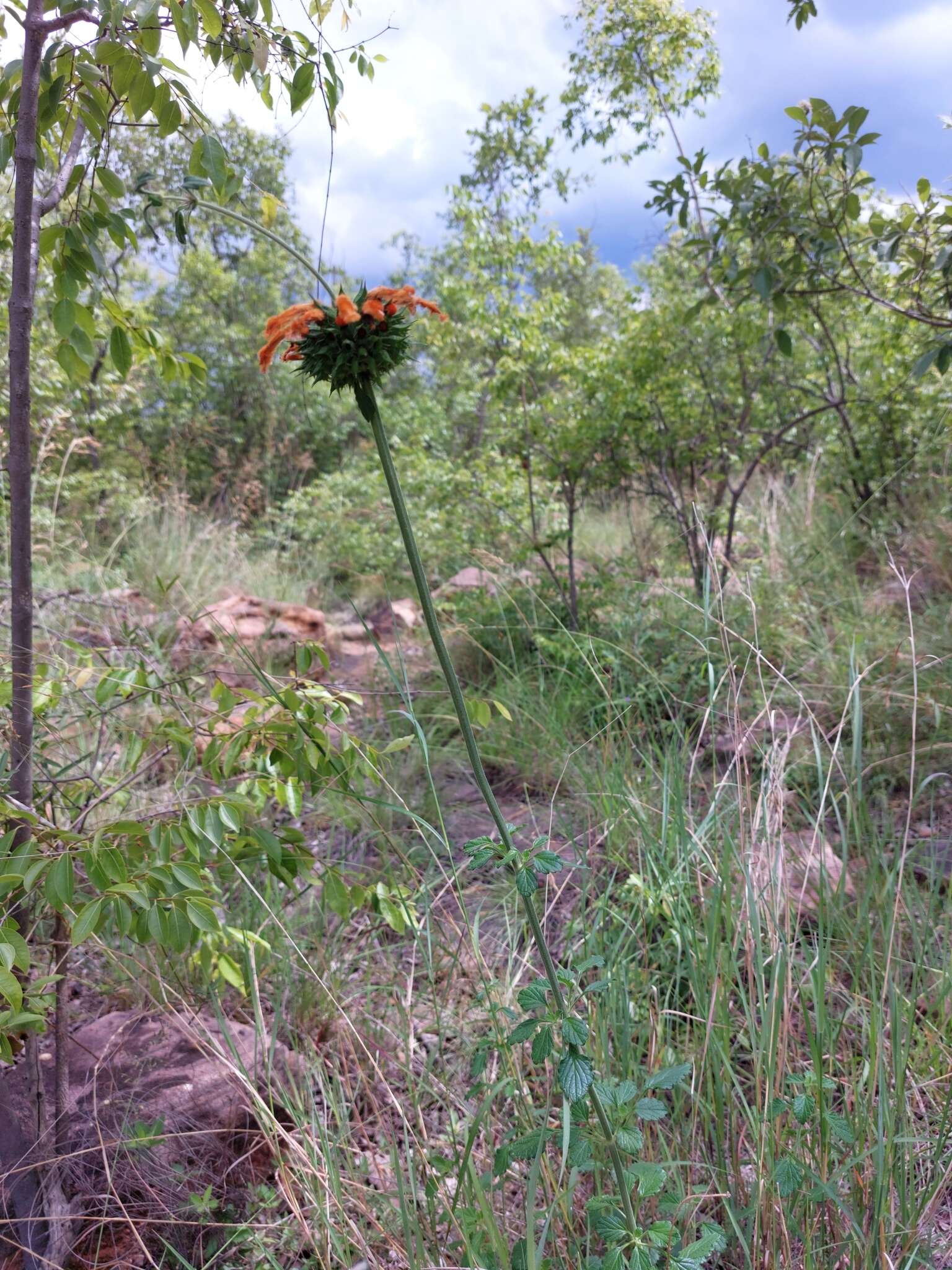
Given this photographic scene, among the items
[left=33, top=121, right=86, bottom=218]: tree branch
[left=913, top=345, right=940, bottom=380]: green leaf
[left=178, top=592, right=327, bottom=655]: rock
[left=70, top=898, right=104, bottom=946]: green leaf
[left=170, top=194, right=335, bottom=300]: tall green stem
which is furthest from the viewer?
[left=178, top=592, right=327, bottom=655]: rock

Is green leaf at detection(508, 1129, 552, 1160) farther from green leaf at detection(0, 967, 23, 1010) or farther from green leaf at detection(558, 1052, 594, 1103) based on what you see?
green leaf at detection(0, 967, 23, 1010)

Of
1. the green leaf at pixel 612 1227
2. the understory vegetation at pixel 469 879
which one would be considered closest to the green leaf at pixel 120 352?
the understory vegetation at pixel 469 879

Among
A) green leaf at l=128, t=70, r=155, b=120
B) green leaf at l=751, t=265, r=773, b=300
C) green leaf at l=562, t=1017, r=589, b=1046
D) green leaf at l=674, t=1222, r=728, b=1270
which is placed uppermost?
green leaf at l=751, t=265, r=773, b=300

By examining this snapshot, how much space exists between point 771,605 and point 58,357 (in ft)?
10.7

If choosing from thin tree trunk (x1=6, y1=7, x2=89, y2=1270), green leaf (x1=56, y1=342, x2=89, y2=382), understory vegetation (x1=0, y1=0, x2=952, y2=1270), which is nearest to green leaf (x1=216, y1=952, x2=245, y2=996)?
understory vegetation (x1=0, y1=0, x2=952, y2=1270)

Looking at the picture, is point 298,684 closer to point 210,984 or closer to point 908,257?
point 210,984

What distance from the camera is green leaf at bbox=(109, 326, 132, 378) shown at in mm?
1336

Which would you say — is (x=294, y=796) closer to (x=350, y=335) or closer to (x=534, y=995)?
(x=534, y=995)

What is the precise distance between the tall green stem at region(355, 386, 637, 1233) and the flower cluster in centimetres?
3

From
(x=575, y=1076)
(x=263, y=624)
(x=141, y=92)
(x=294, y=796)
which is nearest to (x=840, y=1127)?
(x=575, y=1076)

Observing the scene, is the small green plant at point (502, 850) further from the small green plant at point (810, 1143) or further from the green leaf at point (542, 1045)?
the small green plant at point (810, 1143)

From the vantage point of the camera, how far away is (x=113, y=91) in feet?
3.83

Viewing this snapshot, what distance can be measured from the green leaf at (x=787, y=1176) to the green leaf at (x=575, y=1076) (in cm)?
35

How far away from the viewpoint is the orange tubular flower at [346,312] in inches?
30.7
